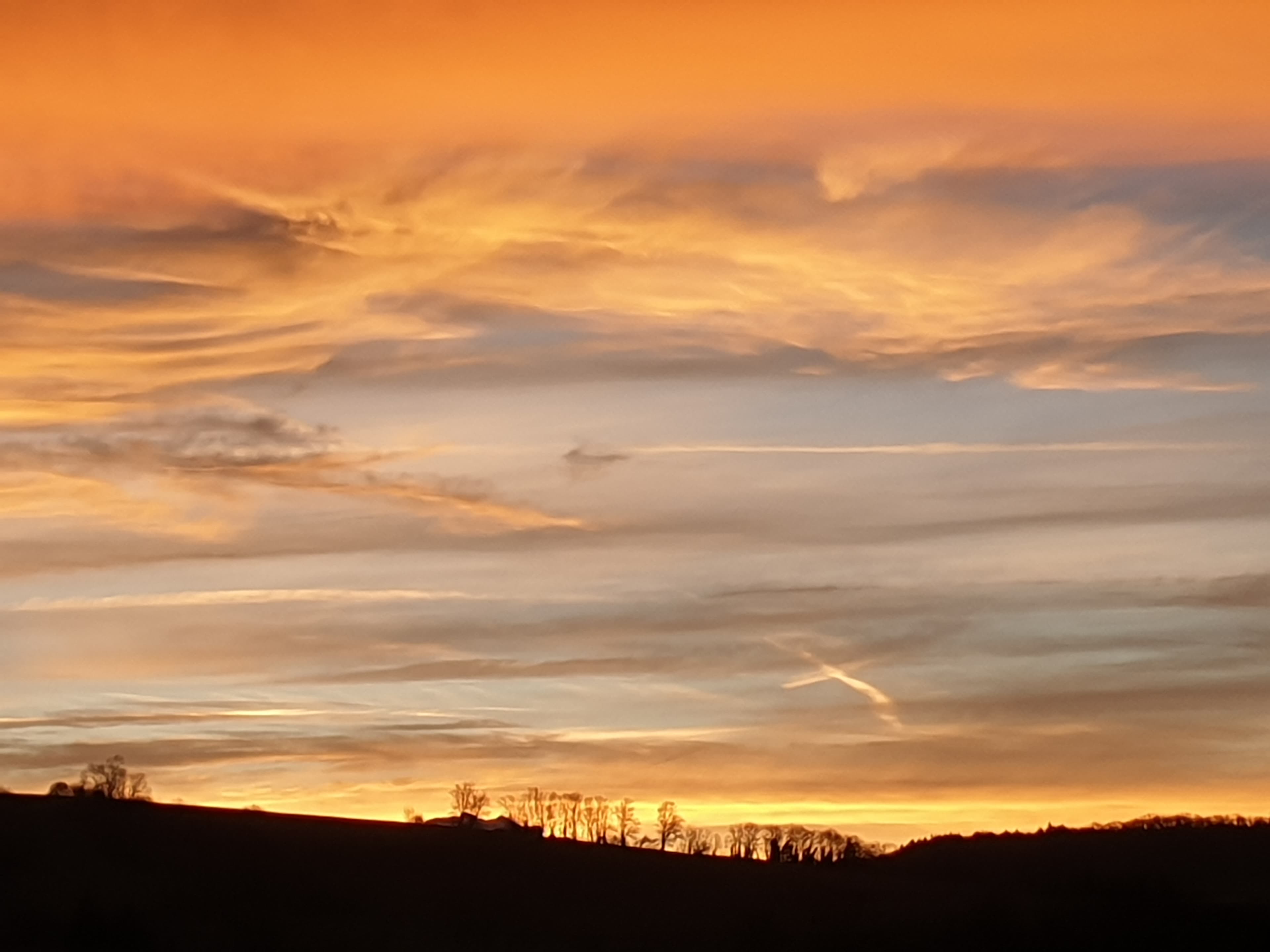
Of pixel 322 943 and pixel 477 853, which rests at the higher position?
pixel 477 853

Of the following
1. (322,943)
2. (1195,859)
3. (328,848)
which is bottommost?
(322,943)

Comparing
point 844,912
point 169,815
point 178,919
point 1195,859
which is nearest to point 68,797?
point 169,815

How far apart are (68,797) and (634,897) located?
741 inches

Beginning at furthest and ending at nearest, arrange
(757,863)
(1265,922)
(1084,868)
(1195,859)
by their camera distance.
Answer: (1195,859)
(1084,868)
(757,863)
(1265,922)

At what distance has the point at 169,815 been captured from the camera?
6181 cm

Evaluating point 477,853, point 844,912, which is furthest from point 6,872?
point 844,912

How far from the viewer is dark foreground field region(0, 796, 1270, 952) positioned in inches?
1909

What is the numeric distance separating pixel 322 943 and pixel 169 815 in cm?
1572

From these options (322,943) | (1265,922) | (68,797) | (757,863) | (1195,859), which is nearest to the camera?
(322,943)

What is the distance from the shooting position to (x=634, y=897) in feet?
206

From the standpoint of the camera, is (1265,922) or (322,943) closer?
(322,943)

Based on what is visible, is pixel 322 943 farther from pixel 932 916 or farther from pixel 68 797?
pixel 932 916

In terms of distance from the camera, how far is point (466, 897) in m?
57.3

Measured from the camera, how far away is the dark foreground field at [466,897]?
48.5 meters
